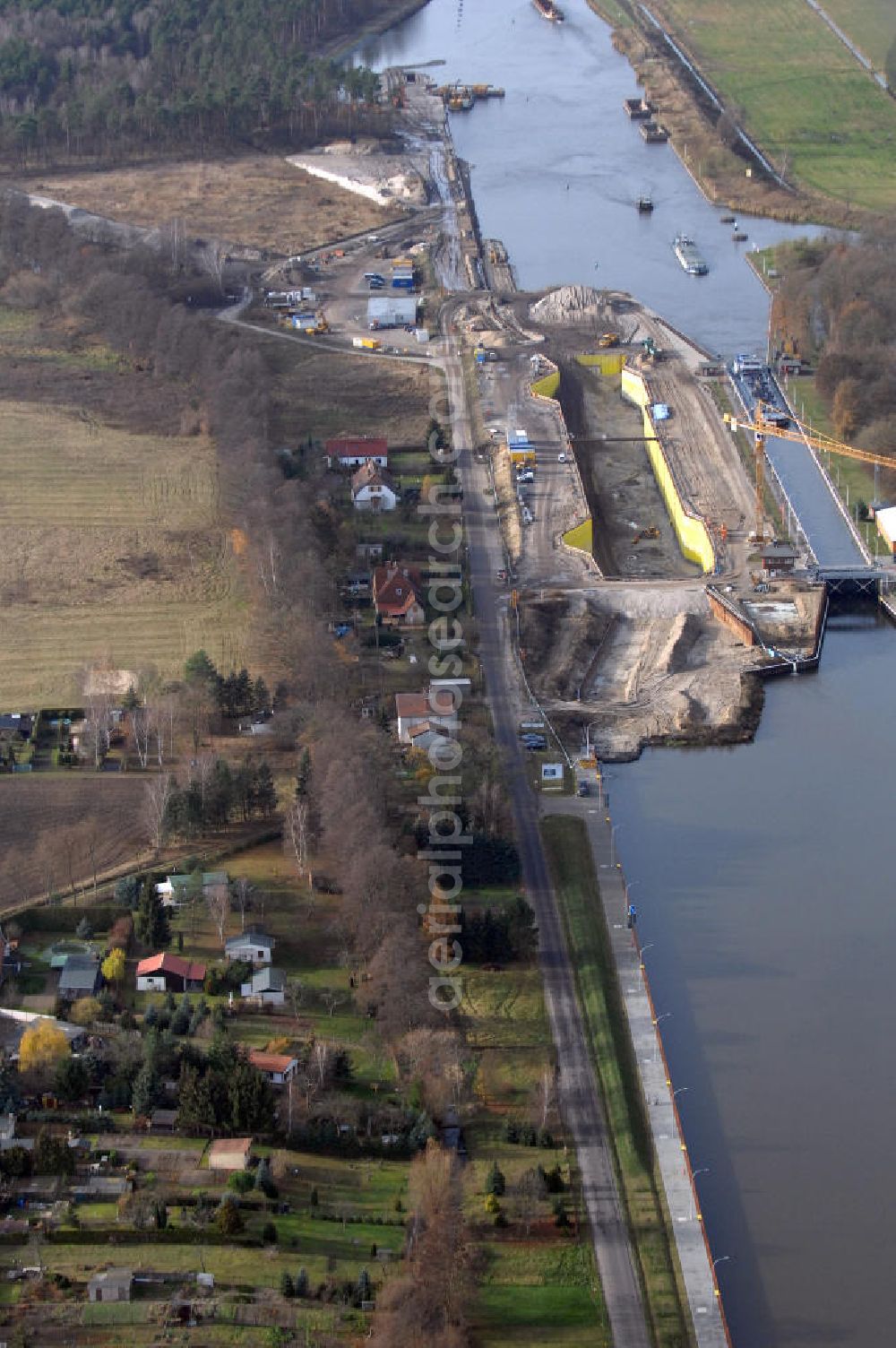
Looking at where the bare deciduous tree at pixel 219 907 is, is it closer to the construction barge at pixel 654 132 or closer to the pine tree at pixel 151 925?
the pine tree at pixel 151 925

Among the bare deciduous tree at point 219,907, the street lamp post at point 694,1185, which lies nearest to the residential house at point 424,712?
the bare deciduous tree at point 219,907

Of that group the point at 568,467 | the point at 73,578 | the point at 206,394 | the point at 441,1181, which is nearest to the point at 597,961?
the point at 441,1181

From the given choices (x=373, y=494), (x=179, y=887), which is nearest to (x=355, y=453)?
(x=373, y=494)

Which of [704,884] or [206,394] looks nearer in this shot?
[704,884]

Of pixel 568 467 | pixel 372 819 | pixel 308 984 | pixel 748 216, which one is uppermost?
pixel 748 216

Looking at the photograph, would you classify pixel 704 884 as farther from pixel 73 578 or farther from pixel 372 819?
pixel 73 578

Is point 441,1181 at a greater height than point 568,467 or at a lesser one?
lesser
